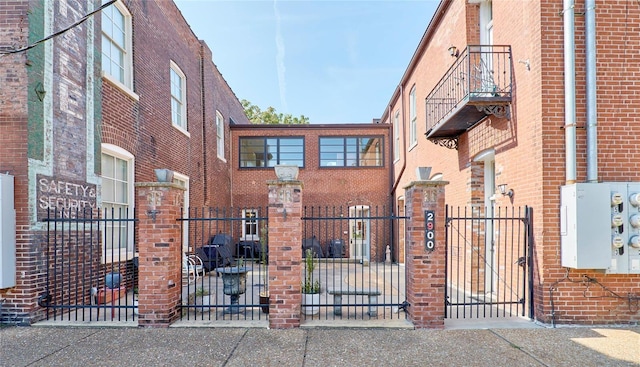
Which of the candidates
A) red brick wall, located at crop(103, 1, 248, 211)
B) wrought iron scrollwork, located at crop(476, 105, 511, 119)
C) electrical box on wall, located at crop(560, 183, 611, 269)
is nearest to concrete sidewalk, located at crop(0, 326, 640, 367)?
electrical box on wall, located at crop(560, 183, 611, 269)

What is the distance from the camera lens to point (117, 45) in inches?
287

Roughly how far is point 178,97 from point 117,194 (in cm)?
415

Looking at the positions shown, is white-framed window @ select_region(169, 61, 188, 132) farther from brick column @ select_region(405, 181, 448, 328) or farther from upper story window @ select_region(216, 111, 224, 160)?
brick column @ select_region(405, 181, 448, 328)

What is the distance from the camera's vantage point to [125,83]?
754cm

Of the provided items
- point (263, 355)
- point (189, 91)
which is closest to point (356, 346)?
point (263, 355)

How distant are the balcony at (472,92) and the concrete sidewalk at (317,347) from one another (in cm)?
368

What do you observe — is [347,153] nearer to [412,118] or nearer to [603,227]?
[412,118]

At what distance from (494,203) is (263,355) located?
17.7ft

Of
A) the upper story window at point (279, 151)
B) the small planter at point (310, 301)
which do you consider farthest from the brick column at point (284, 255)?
the upper story window at point (279, 151)

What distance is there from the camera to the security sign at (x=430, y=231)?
16.5ft

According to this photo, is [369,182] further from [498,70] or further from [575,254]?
[575,254]

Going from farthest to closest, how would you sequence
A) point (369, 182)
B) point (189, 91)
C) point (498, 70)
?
point (369, 182) → point (189, 91) → point (498, 70)

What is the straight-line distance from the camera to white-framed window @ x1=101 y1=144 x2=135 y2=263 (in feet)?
Answer: 22.2

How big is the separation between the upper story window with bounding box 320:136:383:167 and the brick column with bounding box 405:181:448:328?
397 inches
